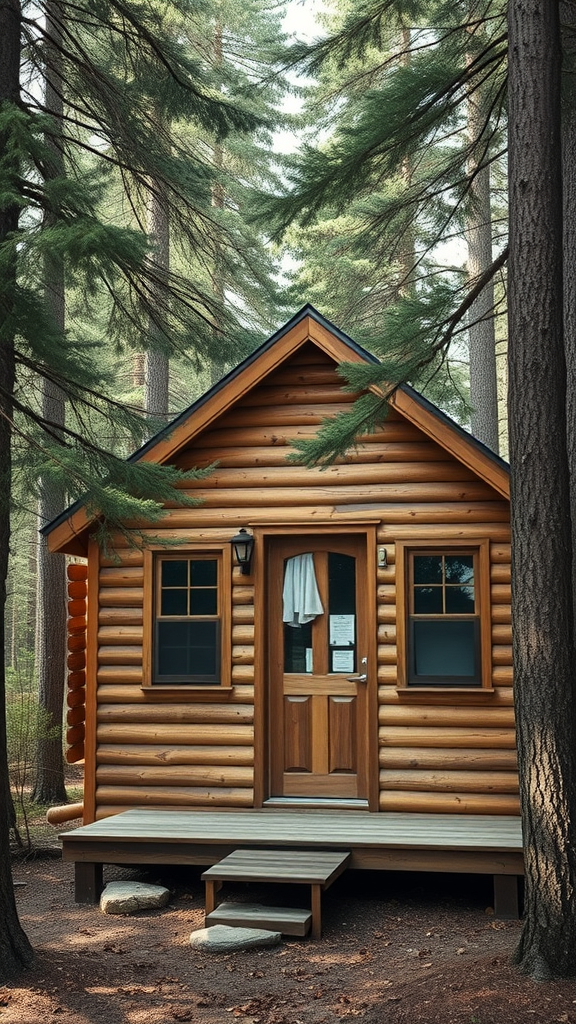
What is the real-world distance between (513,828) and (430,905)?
924mm

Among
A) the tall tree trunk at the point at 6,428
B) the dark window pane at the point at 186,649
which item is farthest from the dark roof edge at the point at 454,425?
the tall tree trunk at the point at 6,428

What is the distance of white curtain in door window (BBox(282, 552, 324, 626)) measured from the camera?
30.7ft

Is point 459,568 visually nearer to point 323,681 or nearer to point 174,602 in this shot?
point 323,681

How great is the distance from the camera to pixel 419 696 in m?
8.98

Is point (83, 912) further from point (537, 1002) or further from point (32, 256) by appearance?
point (32, 256)

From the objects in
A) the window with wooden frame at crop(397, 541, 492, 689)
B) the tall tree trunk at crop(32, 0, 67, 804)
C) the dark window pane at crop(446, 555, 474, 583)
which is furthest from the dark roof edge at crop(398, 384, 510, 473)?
the tall tree trunk at crop(32, 0, 67, 804)

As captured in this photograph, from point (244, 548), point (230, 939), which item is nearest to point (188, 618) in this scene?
point (244, 548)

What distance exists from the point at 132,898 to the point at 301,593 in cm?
304

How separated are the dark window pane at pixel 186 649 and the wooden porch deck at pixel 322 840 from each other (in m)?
1.33

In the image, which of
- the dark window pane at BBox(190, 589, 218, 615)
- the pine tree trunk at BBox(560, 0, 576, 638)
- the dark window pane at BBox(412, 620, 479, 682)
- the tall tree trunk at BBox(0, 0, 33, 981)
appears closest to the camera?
the tall tree trunk at BBox(0, 0, 33, 981)

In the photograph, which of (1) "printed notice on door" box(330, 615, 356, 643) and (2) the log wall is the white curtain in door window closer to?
(1) "printed notice on door" box(330, 615, 356, 643)

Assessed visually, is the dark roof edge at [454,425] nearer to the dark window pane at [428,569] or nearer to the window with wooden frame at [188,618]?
the dark window pane at [428,569]

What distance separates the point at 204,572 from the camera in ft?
31.5

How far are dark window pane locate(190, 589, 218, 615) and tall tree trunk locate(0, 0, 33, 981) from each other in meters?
2.41
